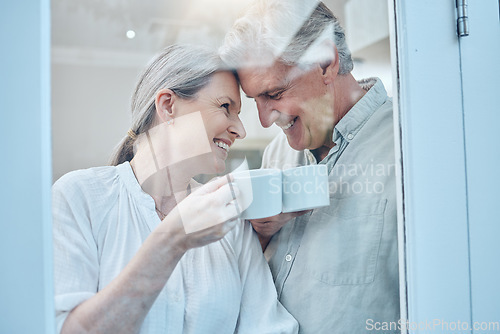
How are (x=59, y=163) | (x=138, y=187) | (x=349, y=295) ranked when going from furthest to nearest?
(x=349, y=295) < (x=138, y=187) < (x=59, y=163)

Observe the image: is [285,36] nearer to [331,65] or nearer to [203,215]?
[331,65]

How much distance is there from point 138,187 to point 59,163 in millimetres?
164

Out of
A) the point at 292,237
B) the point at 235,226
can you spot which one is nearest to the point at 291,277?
the point at 292,237

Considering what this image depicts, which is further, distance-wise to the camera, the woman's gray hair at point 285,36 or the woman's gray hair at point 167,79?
the woman's gray hair at point 285,36

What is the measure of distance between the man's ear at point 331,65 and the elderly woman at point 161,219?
0.25 m

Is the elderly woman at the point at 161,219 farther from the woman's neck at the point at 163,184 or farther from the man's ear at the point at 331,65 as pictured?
the man's ear at the point at 331,65

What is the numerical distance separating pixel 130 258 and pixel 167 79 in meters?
0.35

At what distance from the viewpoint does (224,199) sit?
88 cm

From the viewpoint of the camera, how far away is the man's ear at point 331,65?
106cm

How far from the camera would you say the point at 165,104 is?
88 cm

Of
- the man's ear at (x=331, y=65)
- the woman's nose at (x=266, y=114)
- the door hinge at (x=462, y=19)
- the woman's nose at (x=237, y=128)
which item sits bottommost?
the woman's nose at (x=237, y=128)

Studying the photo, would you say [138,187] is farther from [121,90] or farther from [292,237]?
[292,237]

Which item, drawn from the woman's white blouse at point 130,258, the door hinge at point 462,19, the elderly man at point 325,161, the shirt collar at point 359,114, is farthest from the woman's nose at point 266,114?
the door hinge at point 462,19

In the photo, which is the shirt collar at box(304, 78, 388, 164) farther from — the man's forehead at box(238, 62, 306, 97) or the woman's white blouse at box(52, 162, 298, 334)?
the woman's white blouse at box(52, 162, 298, 334)
